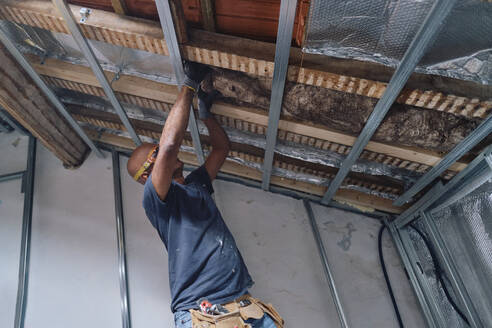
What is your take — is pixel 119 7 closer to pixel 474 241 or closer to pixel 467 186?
pixel 467 186

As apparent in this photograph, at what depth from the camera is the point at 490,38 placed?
3.76 feet

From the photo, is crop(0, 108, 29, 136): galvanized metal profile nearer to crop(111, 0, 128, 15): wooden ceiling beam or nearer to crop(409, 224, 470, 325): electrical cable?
crop(111, 0, 128, 15): wooden ceiling beam

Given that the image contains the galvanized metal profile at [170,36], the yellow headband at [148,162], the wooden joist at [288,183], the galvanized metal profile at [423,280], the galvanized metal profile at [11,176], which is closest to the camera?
the galvanized metal profile at [170,36]

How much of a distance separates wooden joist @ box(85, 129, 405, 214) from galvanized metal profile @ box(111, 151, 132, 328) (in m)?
0.15

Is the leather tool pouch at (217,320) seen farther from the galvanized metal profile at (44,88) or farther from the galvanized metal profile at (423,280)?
the galvanized metal profile at (44,88)

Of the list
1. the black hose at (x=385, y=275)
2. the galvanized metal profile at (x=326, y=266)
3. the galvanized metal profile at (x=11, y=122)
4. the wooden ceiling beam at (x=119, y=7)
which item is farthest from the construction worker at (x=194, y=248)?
the galvanized metal profile at (x=11, y=122)

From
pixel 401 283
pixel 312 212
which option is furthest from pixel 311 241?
pixel 401 283

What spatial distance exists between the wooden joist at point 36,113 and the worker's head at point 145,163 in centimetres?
85

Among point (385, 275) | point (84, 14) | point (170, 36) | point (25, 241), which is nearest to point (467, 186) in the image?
point (385, 275)

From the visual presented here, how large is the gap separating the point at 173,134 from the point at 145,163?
0.38 metres

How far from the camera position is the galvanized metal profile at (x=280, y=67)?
125 cm

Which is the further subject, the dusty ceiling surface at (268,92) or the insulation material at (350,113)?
the insulation material at (350,113)

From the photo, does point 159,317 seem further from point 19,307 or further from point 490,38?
point 490,38

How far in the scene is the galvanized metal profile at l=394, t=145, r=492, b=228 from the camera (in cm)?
162
